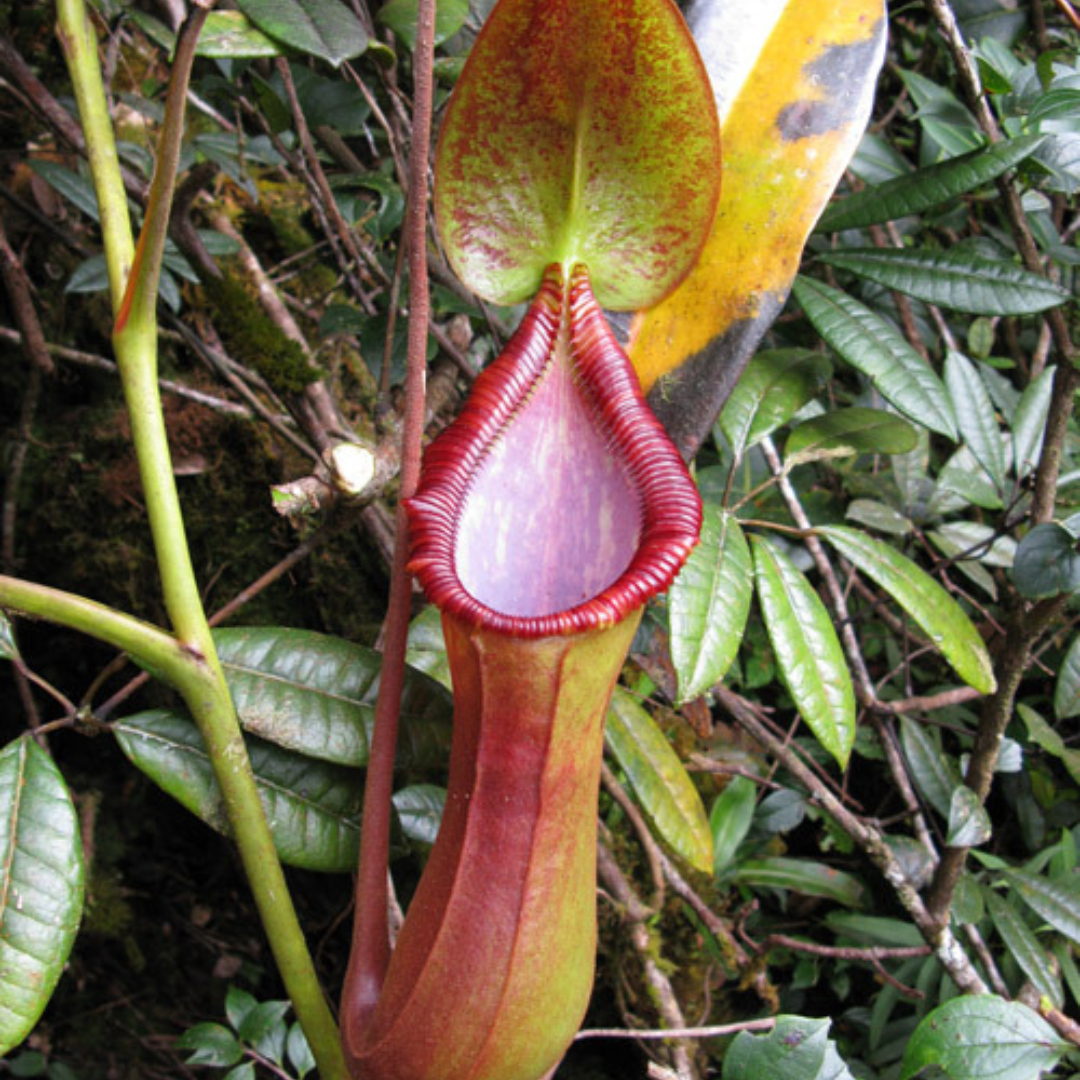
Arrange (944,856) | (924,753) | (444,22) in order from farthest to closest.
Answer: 1. (924,753)
2. (944,856)
3. (444,22)

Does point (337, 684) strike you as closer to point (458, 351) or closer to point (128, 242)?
point (128, 242)

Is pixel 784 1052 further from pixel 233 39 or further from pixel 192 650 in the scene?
pixel 233 39

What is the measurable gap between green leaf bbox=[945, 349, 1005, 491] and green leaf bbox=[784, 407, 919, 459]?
8.2 inches

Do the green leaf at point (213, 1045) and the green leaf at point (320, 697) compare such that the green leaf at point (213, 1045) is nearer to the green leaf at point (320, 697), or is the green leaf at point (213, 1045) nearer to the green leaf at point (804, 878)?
the green leaf at point (320, 697)

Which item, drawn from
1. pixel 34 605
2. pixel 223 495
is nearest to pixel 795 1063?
pixel 34 605

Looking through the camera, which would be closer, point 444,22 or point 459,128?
point 459,128

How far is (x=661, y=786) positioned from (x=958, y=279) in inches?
25.6

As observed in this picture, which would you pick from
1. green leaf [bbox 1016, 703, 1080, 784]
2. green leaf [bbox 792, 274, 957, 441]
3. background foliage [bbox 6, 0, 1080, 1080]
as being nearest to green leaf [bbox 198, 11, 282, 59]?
background foliage [bbox 6, 0, 1080, 1080]

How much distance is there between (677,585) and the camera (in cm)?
79

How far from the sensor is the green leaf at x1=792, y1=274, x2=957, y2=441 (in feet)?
3.12

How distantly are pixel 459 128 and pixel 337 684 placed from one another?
0.47 m

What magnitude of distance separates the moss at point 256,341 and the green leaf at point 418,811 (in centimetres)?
64

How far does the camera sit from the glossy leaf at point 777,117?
28.6 inches

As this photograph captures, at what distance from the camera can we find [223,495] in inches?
58.1
